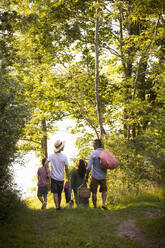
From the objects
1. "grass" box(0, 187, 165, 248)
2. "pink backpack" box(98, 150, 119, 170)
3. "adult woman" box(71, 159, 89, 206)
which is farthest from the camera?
"adult woman" box(71, 159, 89, 206)

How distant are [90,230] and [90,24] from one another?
12765mm

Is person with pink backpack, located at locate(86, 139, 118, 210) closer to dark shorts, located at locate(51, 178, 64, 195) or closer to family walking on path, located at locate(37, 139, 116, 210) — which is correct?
family walking on path, located at locate(37, 139, 116, 210)

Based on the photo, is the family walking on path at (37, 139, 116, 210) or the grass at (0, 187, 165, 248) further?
the family walking on path at (37, 139, 116, 210)

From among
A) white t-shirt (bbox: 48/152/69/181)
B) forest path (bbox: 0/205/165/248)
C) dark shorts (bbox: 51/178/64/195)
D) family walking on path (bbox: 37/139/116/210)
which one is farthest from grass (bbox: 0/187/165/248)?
white t-shirt (bbox: 48/152/69/181)

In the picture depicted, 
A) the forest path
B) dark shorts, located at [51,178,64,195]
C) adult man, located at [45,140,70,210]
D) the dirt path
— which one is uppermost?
adult man, located at [45,140,70,210]

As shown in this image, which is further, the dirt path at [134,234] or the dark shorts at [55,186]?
the dark shorts at [55,186]

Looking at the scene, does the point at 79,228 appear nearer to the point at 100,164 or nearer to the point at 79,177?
the point at 100,164

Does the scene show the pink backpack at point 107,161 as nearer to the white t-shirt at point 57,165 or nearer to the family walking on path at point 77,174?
the family walking on path at point 77,174

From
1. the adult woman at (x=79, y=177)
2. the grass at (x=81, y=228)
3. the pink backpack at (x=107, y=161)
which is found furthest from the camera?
the adult woman at (x=79, y=177)

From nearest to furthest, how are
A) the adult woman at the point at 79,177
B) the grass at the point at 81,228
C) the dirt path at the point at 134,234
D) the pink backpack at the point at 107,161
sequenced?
the grass at the point at 81,228
the dirt path at the point at 134,234
the pink backpack at the point at 107,161
the adult woman at the point at 79,177

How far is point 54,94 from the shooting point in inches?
663

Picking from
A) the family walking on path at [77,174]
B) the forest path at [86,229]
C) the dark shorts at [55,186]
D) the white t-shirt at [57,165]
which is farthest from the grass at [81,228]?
the white t-shirt at [57,165]

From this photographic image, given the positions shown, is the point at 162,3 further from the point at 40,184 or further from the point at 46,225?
the point at 46,225

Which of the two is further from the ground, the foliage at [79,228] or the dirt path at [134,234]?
the foliage at [79,228]
